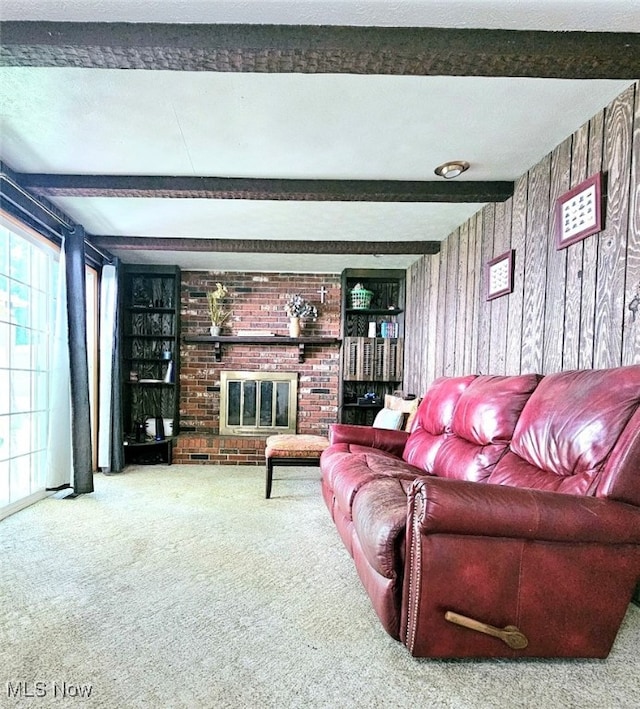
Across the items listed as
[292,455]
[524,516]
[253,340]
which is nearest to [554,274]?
[524,516]

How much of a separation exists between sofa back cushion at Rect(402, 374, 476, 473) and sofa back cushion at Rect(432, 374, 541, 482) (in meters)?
0.10

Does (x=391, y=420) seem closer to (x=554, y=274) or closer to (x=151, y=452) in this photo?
(x=554, y=274)

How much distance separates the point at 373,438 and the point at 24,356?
258 centimetres

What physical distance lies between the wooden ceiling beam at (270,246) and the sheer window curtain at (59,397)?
785mm

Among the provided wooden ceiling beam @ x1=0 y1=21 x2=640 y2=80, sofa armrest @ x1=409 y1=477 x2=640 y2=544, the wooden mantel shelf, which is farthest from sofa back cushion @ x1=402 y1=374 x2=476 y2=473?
the wooden mantel shelf

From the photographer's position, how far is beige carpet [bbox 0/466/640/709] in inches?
47.8

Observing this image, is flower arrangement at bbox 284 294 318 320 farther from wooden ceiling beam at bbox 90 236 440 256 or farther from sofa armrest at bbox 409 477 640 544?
sofa armrest at bbox 409 477 640 544

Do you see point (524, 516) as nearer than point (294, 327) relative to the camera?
Yes

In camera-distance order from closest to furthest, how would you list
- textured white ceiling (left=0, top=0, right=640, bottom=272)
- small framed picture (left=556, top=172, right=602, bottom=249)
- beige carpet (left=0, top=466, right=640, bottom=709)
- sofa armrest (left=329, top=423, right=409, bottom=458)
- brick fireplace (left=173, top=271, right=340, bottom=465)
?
beige carpet (left=0, top=466, right=640, bottom=709) < textured white ceiling (left=0, top=0, right=640, bottom=272) < small framed picture (left=556, top=172, right=602, bottom=249) < sofa armrest (left=329, top=423, right=409, bottom=458) < brick fireplace (left=173, top=271, right=340, bottom=465)

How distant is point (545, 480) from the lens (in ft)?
4.97

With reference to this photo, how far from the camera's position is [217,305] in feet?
15.7

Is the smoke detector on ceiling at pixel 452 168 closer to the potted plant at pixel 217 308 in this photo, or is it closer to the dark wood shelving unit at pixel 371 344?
the dark wood shelving unit at pixel 371 344

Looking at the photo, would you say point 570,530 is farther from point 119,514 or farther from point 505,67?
point 119,514

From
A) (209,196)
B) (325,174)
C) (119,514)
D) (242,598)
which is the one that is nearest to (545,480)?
(242,598)
